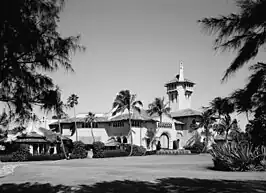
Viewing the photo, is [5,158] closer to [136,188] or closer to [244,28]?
[136,188]

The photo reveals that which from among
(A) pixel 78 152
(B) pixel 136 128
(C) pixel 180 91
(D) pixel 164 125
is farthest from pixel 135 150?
(C) pixel 180 91

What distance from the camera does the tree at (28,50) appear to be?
19.2 feet

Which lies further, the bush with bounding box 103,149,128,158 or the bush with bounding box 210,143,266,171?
the bush with bounding box 103,149,128,158

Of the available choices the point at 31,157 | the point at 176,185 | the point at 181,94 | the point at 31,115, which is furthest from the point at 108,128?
the point at 31,115

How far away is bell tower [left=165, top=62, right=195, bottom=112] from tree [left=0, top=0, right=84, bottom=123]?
84.2m

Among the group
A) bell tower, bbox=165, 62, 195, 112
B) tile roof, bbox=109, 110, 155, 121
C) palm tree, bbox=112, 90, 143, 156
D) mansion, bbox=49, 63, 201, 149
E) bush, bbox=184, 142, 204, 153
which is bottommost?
bush, bbox=184, 142, 204, 153

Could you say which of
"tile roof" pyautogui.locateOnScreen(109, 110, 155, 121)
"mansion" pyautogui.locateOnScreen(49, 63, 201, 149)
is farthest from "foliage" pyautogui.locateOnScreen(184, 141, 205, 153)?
"tile roof" pyautogui.locateOnScreen(109, 110, 155, 121)

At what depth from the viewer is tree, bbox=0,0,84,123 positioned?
5.86 meters

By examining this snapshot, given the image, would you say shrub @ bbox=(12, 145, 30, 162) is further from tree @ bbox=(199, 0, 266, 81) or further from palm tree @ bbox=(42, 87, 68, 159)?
tree @ bbox=(199, 0, 266, 81)

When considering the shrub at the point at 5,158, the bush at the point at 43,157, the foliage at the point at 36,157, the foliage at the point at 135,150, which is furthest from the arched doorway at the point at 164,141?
the shrub at the point at 5,158

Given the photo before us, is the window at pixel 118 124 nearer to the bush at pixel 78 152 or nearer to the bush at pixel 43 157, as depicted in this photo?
the bush at pixel 78 152

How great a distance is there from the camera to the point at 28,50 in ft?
20.4

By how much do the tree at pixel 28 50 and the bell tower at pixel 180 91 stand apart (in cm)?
8416

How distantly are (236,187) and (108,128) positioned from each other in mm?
53536
